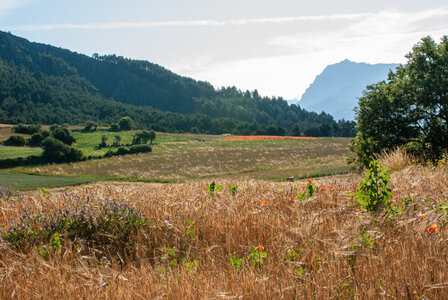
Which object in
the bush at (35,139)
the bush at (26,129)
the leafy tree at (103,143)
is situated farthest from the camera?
the bush at (26,129)

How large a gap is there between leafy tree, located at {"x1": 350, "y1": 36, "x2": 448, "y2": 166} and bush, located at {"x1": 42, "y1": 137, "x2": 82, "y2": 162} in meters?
47.5

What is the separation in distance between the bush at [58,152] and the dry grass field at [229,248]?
52.8m

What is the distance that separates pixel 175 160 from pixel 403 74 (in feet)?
130

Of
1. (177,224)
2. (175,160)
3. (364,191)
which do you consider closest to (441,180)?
(364,191)

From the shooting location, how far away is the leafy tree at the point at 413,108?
1952 centimetres

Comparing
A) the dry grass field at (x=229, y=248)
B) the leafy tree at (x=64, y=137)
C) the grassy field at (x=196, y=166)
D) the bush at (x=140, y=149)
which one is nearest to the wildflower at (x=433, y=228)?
the dry grass field at (x=229, y=248)

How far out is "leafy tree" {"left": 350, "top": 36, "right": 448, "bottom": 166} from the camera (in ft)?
64.0

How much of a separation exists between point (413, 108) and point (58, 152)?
51.1 m

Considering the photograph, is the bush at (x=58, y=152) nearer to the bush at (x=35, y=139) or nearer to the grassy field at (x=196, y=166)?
the grassy field at (x=196, y=166)

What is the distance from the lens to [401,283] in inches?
113

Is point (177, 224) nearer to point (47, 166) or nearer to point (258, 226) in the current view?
point (258, 226)

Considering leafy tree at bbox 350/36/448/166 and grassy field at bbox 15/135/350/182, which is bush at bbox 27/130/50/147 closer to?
grassy field at bbox 15/135/350/182

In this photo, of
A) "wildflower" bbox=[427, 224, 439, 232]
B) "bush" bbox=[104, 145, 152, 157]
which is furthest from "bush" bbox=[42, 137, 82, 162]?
"wildflower" bbox=[427, 224, 439, 232]

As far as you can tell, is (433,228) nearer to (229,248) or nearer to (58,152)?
(229,248)
